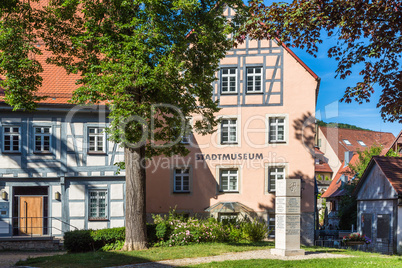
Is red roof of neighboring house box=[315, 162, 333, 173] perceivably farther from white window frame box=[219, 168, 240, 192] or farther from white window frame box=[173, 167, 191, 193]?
white window frame box=[173, 167, 191, 193]

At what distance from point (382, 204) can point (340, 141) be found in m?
38.3

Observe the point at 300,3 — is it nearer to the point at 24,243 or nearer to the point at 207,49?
the point at 207,49

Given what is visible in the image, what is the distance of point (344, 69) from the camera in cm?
1170

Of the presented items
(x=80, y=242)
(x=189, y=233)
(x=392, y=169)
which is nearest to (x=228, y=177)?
(x=392, y=169)

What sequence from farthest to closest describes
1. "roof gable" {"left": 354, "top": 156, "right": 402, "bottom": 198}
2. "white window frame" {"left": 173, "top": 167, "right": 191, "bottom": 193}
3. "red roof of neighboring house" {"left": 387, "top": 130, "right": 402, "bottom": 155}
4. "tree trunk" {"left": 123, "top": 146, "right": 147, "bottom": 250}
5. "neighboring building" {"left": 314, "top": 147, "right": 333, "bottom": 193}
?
"neighboring building" {"left": 314, "top": 147, "right": 333, "bottom": 193}
"red roof of neighboring house" {"left": 387, "top": 130, "right": 402, "bottom": 155}
"white window frame" {"left": 173, "top": 167, "right": 191, "bottom": 193}
"roof gable" {"left": 354, "top": 156, "right": 402, "bottom": 198}
"tree trunk" {"left": 123, "top": 146, "right": 147, "bottom": 250}

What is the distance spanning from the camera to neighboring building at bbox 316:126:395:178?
6159cm

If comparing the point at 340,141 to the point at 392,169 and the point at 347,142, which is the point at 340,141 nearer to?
the point at 347,142

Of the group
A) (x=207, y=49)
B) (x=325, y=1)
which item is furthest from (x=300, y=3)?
(x=207, y=49)

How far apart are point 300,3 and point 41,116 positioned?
1553 cm

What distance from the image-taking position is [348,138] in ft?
207

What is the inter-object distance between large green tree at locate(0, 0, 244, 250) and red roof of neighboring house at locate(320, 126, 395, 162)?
48.4 m

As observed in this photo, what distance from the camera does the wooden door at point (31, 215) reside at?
21438 mm

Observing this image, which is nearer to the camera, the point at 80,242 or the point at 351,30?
the point at 351,30

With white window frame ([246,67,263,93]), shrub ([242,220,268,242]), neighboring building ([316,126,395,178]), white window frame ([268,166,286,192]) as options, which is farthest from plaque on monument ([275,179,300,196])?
neighboring building ([316,126,395,178])
